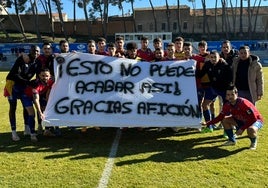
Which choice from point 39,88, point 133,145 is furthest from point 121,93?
point 39,88

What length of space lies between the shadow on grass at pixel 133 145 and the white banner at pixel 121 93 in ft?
1.24

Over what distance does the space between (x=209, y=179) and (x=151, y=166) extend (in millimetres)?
931

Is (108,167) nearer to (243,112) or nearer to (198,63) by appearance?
(243,112)

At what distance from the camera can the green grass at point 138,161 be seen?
201 inches

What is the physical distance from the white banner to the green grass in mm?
450

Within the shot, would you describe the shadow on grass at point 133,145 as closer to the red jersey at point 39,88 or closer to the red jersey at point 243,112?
the red jersey at point 243,112

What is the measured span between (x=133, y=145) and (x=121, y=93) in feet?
3.33

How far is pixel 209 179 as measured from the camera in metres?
5.13

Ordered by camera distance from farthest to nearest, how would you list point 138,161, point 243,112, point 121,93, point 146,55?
point 146,55 → point 121,93 → point 243,112 → point 138,161

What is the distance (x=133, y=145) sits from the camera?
6883mm

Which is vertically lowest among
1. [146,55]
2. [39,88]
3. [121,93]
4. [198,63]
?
[121,93]

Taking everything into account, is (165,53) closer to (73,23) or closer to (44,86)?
(44,86)

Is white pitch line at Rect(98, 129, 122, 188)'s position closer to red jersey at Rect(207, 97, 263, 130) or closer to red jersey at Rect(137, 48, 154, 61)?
red jersey at Rect(137, 48, 154, 61)

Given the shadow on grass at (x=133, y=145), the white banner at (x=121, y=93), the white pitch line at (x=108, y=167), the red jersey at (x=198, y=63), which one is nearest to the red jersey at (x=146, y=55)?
→ the white banner at (x=121, y=93)
